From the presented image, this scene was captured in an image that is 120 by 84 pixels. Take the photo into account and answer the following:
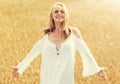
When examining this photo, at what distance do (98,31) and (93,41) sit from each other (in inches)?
72.6

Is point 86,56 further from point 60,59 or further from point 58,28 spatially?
point 58,28

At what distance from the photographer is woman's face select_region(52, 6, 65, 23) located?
8.16 metres

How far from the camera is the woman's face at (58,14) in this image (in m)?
8.16

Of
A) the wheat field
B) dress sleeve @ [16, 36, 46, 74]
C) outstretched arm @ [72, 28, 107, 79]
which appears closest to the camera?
outstretched arm @ [72, 28, 107, 79]

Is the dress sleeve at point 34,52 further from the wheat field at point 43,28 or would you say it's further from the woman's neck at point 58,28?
the wheat field at point 43,28

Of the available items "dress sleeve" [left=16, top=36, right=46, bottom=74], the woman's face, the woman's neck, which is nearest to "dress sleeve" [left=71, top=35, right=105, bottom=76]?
the woman's neck

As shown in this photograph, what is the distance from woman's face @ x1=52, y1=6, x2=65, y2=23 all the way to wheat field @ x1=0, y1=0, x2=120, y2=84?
2447mm

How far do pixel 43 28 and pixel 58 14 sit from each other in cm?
866

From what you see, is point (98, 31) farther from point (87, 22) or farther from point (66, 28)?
point (66, 28)

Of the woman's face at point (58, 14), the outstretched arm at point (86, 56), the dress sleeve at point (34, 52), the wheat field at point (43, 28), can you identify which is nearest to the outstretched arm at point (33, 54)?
the dress sleeve at point (34, 52)

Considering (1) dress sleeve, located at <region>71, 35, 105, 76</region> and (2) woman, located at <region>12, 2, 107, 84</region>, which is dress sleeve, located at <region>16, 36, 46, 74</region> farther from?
(1) dress sleeve, located at <region>71, 35, 105, 76</region>

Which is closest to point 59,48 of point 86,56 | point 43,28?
point 86,56

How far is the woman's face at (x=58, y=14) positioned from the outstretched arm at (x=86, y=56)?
0.28 m

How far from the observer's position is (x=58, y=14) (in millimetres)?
8180
